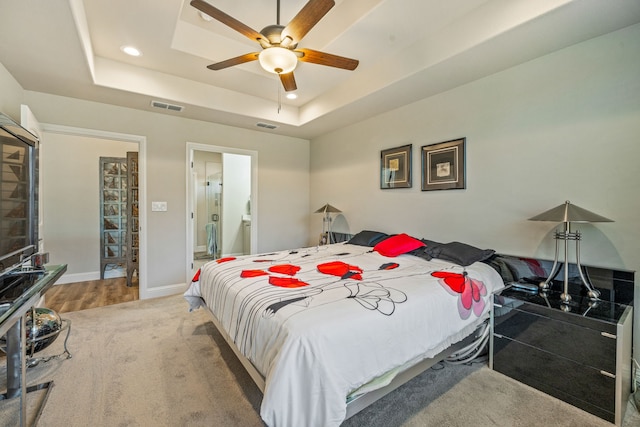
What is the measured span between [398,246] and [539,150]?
1477 mm

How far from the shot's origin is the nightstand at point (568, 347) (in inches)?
64.3

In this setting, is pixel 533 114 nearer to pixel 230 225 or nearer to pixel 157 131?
pixel 157 131

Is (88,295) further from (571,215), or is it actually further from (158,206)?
(571,215)

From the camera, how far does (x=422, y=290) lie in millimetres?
1813

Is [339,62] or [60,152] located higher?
[339,62]

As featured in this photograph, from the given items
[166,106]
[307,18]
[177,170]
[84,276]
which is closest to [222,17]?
[307,18]

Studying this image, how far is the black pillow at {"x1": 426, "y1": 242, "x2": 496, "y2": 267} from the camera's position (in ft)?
8.15

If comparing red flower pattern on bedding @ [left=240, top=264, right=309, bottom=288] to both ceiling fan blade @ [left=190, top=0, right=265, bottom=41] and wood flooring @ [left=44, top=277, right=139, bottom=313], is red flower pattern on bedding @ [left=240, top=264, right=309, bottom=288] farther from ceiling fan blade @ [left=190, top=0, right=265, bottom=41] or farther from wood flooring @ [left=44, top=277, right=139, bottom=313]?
wood flooring @ [left=44, top=277, right=139, bottom=313]

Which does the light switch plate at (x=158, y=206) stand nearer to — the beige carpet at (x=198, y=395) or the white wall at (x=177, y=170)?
the white wall at (x=177, y=170)

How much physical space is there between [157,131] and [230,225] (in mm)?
2764

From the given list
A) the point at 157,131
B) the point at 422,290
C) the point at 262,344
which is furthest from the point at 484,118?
the point at 157,131

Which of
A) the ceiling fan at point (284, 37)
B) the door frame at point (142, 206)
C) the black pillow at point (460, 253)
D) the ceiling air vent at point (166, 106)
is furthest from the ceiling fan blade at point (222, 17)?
the door frame at point (142, 206)

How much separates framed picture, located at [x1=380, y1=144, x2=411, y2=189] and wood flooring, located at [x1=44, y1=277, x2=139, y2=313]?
3674mm

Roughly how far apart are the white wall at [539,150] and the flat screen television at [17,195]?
134 inches
